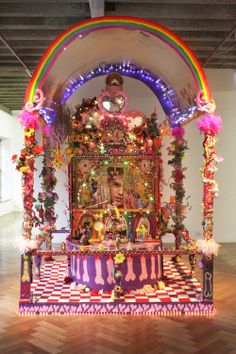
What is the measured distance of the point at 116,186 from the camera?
23.3 ft

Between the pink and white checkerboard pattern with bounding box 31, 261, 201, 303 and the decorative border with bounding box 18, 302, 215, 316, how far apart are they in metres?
0.12

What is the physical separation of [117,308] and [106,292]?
64 cm

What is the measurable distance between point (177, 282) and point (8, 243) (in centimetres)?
526

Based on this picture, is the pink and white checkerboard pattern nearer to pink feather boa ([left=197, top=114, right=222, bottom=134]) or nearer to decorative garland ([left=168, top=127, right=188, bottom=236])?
decorative garland ([left=168, top=127, right=188, bottom=236])

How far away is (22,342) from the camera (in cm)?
457

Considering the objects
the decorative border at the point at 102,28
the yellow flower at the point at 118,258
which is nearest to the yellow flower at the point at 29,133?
the decorative border at the point at 102,28

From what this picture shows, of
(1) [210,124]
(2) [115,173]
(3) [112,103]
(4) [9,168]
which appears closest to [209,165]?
(1) [210,124]

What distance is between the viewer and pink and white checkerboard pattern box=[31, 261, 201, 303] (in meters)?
5.82

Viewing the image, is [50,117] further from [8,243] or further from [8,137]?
[8,137]

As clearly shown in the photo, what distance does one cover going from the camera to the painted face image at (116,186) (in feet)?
23.3

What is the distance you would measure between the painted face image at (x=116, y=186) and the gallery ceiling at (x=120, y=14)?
8.00 feet

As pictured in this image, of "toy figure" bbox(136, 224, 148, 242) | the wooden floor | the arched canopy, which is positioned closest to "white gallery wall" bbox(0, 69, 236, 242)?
the arched canopy

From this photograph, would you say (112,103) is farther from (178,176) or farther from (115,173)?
(178,176)

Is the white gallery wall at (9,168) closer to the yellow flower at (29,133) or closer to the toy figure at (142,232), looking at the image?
the toy figure at (142,232)
